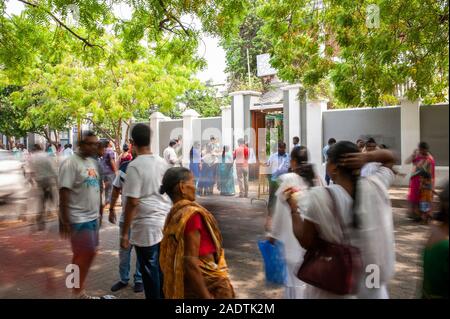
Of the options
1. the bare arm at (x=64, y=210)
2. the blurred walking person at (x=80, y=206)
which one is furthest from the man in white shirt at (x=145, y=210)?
the bare arm at (x=64, y=210)

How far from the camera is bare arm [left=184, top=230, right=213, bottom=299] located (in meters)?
2.10

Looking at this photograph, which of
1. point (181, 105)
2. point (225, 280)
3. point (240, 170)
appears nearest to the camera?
point (225, 280)

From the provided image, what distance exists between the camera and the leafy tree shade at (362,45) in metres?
6.45

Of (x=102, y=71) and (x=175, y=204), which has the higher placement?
(x=102, y=71)

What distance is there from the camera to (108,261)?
17.6 feet

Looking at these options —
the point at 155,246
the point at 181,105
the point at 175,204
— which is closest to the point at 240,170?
the point at 155,246

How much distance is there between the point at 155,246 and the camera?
3.25 m

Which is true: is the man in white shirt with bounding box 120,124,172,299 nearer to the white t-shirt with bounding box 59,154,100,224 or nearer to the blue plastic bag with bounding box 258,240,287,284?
the white t-shirt with bounding box 59,154,100,224

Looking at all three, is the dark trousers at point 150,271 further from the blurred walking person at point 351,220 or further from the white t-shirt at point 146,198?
the blurred walking person at point 351,220

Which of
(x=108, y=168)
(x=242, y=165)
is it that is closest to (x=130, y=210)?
(x=108, y=168)

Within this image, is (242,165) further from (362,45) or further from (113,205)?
(113,205)

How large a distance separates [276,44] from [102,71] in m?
6.67

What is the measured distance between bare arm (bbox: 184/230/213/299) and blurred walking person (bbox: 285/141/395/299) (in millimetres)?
515
